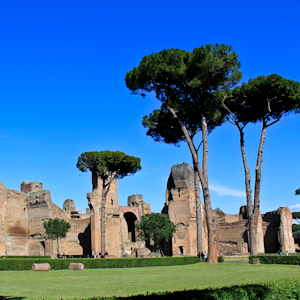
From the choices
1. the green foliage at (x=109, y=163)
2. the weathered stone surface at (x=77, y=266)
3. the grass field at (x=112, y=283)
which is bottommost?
the weathered stone surface at (x=77, y=266)

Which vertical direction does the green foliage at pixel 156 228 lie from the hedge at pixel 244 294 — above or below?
above

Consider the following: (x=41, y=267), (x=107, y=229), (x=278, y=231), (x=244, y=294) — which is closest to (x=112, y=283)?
(x=244, y=294)

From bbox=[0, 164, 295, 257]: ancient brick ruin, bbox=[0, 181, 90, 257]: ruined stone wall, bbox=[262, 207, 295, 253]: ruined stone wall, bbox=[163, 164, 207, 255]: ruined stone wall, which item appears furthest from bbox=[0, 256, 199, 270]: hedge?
bbox=[262, 207, 295, 253]: ruined stone wall

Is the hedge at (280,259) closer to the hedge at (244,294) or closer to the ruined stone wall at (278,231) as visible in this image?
the hedge at (244,294)

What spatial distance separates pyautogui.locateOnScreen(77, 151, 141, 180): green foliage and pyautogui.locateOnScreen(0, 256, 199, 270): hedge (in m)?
12.5

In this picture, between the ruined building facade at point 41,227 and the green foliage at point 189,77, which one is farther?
the ruined building facade at point 41,227

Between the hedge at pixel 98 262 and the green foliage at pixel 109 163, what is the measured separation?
493 inches

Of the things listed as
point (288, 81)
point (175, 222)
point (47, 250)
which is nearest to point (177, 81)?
point (288, 81)

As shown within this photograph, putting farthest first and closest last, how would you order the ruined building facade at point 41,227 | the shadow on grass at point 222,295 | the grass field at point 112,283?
the ruined building facade at point 41,227
the grass field at point 112,283
the shadow on grass at point 222,295

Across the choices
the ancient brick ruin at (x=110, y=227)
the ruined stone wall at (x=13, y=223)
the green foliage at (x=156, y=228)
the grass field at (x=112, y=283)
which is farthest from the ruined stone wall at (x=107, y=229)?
the grass field at (x=112, y=283)

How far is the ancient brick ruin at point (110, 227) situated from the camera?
1246 inches

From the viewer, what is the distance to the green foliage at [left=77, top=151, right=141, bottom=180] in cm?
2962

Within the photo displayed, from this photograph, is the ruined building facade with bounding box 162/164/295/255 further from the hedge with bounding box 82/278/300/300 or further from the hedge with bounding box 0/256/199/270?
the hedge with bounding box 82/278/300/300

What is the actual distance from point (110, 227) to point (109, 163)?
24.0ft
